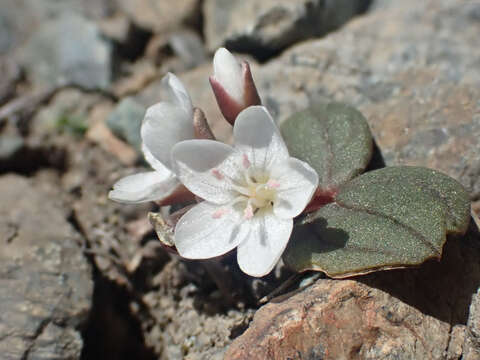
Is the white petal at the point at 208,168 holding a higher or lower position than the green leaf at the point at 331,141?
higher

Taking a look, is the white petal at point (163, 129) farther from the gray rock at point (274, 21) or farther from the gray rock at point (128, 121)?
the gray rock at point (274, 21)

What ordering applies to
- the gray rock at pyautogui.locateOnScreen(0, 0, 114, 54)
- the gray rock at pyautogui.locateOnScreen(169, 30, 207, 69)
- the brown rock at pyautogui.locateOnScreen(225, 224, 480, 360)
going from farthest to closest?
1. the gray rock at pyautogui.locateOnScreen(0, 0, 114, 54)
2. the gray rock at pyautogui.locateOnScreen(169, 30, 207, 69)
3. the brown rock at pyautogui.locateOnScreen(225, 224, 480, 360)

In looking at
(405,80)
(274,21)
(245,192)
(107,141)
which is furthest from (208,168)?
(274,21)

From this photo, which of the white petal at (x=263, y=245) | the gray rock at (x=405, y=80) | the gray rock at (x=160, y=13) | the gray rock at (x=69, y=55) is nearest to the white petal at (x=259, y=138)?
the white petal at (x=263, y=245)

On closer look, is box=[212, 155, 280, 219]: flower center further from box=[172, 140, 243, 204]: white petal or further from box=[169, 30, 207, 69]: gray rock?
box=[169, 30, 207, 69]: gray rock

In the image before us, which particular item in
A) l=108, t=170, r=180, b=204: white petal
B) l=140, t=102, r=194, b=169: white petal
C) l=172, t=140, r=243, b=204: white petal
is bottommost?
l=108, t=170, r=180, b=204: white petal

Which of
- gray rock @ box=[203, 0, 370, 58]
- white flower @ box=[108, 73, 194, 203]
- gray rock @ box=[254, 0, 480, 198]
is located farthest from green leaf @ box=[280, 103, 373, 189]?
gray rock @ box=[203, 0, 370, 58]
